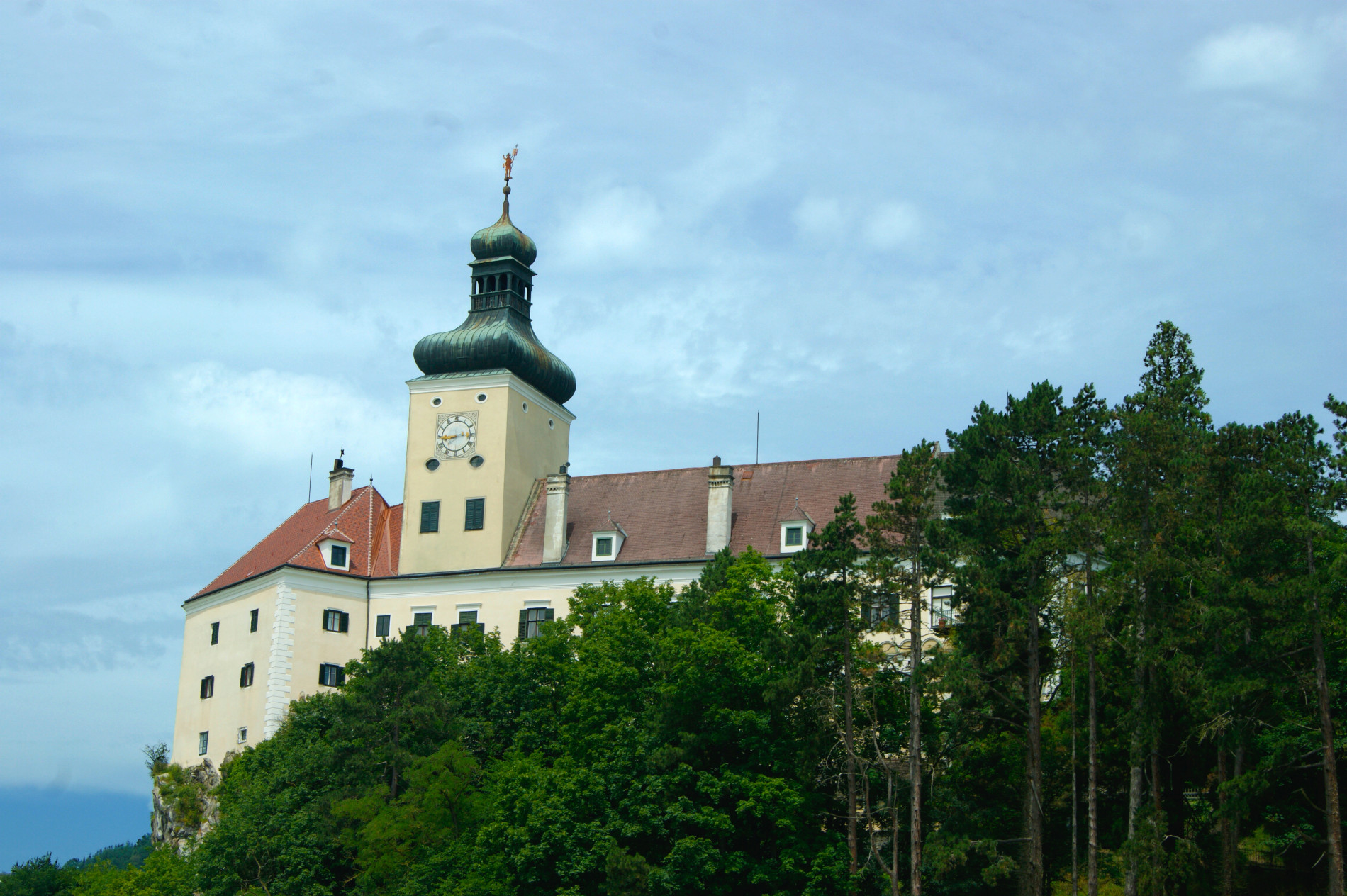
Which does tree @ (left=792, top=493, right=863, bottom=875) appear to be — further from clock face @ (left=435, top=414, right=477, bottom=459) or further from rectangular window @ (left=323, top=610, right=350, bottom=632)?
rectangular window @ (left=323, top=610, right=350, bottom=632)

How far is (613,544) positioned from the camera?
62.2 meters

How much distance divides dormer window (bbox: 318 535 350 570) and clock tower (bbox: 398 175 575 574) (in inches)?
88.5

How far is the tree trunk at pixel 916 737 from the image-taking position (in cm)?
4094

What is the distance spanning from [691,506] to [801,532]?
6008 mm

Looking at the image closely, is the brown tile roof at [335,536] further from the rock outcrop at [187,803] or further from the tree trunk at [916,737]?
the tree trunk at [916,737]

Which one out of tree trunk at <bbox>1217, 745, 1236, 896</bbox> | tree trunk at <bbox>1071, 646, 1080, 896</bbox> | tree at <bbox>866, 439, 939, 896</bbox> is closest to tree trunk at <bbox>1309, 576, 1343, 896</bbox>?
tree trunk at <bbox>1217, 745, 1236, 896</bbox>

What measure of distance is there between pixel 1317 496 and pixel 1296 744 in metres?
6.84

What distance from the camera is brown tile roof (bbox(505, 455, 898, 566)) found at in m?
61.0

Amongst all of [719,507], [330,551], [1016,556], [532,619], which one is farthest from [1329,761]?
[330,551]

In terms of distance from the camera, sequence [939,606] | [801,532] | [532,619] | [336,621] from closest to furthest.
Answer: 1. [939,606]
2. [801,532]
3. [532,619]
4. [336,621]

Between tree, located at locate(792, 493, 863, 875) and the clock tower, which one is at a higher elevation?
the clock tower

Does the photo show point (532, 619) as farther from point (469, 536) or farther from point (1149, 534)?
point (1149, 534)

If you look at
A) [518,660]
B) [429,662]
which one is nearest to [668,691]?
[518,660]

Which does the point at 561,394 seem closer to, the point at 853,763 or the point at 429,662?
the point at 429,662
